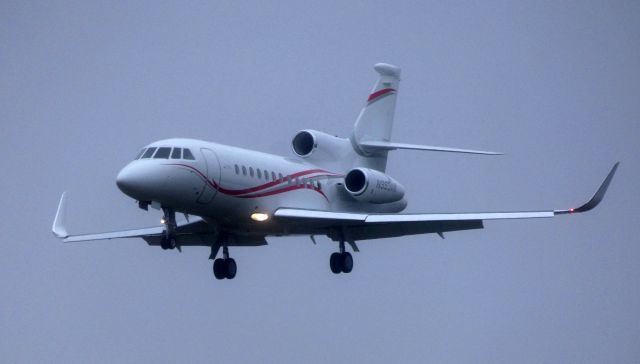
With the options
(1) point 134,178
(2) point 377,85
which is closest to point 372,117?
(2) point 377,85

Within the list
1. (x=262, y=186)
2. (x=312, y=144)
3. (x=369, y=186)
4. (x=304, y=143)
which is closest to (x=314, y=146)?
(x=312, y=144)

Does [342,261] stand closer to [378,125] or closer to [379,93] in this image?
[378,125]

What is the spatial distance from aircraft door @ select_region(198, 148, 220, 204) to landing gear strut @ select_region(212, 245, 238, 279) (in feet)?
12.5

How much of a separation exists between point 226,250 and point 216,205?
11.3 ft

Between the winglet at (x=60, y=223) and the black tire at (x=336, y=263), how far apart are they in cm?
827

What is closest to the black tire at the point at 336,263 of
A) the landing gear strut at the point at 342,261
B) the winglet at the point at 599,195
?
the landing gear strut at the point at 342,261

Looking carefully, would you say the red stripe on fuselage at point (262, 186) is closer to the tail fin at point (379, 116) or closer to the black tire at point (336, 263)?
the black tire at point (336, 263)

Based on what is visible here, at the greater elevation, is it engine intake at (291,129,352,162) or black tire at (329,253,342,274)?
engine intake at (291,129,352,162)

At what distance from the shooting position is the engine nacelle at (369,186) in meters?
41.2

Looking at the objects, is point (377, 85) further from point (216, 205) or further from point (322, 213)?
point (216, 205)

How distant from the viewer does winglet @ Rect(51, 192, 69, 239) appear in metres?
42.8

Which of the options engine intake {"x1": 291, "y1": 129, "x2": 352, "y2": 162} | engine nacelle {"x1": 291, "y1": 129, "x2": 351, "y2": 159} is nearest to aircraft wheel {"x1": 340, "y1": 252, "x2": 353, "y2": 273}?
engine intake {"x1": 291, "y1": 129, "x2": 352, "y2": 162}

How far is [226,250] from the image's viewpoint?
40.0m

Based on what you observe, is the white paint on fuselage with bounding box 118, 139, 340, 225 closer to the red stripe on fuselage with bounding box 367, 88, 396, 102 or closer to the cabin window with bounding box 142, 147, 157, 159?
the cabin window with bounding box 142, 147, 157, 159
